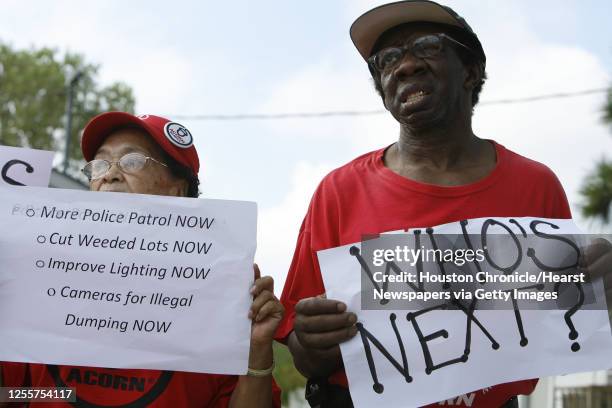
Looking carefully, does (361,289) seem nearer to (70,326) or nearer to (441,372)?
(441,372)

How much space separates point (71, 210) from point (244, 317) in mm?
653

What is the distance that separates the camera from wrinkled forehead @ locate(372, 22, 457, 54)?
2.89m

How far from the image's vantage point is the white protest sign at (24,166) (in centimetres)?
274

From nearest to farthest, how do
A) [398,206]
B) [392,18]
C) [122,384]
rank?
1. [122,384]
2. [398,206]
3. [392,18]

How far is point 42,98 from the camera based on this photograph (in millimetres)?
26859

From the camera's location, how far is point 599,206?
11023 mm

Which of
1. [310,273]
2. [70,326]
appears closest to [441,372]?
[310,273]

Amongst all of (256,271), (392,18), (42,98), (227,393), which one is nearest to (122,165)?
(256,271)

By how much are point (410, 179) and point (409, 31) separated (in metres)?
0.55

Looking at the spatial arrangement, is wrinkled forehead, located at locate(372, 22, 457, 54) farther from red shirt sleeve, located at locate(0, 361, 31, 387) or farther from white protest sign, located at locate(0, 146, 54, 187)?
red shirt sleeve, located at locate(0, 361, 31, 387)

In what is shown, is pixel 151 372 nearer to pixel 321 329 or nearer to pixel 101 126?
pixel 321 329

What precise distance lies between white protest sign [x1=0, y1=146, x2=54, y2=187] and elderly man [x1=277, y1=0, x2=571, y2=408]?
35.7 inches

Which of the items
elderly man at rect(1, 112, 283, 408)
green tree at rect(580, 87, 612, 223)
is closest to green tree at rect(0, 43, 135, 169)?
green tree at rect(580, 87, 612, 223)

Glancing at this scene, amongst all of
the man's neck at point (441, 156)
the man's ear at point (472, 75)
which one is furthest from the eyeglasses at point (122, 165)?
the man's ear at point (472, 75)
